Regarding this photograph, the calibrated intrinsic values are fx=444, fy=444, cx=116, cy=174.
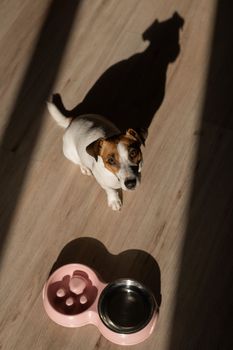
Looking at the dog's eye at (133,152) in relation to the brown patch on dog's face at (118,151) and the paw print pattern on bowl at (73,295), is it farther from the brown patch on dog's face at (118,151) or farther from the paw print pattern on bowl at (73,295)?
the paw print pattern on bowl at (73,295)

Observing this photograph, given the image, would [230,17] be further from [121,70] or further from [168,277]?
[168,277]

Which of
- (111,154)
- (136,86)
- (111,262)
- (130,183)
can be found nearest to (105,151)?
(111,154)

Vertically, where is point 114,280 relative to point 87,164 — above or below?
below

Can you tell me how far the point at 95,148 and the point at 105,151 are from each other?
A: 0.04 meters

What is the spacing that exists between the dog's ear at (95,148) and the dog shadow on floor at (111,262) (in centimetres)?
36

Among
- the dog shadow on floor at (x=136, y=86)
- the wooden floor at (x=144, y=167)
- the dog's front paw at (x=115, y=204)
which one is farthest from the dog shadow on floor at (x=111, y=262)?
the dog shadow on floor at (x=136, y=86)

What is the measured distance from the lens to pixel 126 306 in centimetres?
147

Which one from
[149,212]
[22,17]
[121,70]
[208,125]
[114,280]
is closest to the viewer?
[114,280]

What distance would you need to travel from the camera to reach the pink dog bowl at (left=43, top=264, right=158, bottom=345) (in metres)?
1.40

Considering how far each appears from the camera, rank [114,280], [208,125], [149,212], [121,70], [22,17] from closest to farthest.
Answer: [114,280] < [149,212] < [208,125] < [121,70] < [22,17]

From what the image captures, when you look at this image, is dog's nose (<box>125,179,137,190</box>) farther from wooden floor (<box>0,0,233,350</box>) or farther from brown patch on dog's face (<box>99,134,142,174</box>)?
wooden floor (<box>0,0,233,350</box>)

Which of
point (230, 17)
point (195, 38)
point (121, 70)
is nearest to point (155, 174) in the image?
point (121, 70)

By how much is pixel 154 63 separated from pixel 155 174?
54 cm

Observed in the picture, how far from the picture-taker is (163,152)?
173 centimetres
